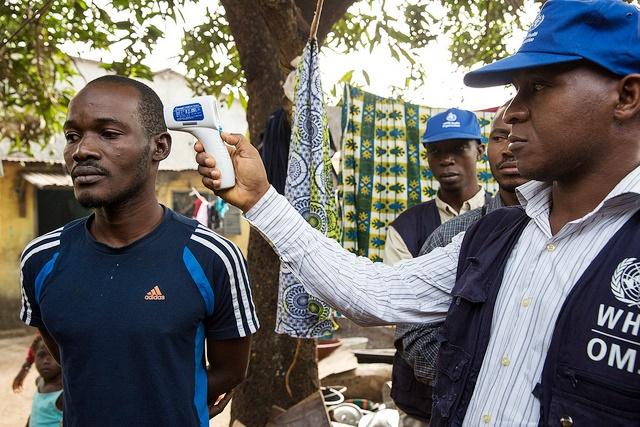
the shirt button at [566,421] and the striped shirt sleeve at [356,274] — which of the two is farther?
the striped shirt sleeve at [356,274]

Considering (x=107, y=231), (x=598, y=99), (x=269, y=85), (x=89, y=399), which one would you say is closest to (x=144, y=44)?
(x=269, y=85)

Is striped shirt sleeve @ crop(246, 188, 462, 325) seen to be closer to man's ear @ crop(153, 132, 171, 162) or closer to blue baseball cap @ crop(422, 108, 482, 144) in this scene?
man's ear @ crop(153, 132, 171, 162)

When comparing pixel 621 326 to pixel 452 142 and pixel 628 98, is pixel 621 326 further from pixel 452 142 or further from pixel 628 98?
pixel 452 142

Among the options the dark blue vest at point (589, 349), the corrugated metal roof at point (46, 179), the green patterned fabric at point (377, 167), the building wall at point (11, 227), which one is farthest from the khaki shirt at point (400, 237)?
the building wall at point (11, 227)

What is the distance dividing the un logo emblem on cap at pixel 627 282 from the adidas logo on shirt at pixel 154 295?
51.6 inches

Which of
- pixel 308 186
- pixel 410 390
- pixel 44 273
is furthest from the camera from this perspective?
pixel 308 186

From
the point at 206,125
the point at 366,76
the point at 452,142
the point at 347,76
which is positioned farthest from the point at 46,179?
the point at 206,125

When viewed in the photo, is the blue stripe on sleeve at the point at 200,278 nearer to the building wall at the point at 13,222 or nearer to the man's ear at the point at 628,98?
the man's ear at the point at 628,98

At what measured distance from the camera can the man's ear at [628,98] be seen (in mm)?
1296

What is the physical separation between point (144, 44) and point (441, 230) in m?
3.06

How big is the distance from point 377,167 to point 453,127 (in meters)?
0.82

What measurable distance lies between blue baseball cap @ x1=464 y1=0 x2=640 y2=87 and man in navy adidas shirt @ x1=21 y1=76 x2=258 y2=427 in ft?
3.90

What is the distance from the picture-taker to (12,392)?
7.73 m

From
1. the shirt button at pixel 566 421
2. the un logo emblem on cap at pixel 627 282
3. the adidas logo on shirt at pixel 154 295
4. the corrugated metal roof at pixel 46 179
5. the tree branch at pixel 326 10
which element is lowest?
the corrugated metal roof at pixel 46 179
